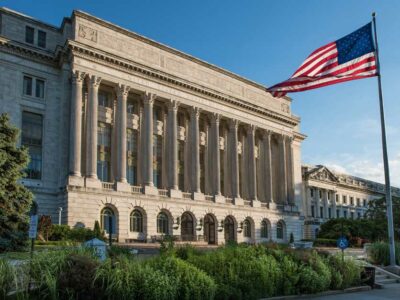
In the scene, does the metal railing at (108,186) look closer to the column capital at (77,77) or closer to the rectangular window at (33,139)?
the rectangular window at (33,139)

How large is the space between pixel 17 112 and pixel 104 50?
34.5 ft

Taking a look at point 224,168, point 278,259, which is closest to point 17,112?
point 224,168

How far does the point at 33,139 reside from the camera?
46750 millimetres

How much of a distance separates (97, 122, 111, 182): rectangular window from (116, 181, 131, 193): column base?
2.74 m

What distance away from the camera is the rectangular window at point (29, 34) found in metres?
48.2

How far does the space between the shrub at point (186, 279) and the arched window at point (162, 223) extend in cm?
3535

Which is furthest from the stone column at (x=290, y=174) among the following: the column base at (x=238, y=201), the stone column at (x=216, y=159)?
the stone column at (x=216, y=159)

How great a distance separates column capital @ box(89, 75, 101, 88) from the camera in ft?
159

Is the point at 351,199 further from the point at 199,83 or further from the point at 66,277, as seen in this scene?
the point at 66,277

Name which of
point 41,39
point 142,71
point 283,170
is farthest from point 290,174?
point 41,39

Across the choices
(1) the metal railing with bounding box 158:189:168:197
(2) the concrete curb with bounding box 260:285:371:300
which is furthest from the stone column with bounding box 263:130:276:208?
(2) the concrete curb with bounding box 260:285:371:300

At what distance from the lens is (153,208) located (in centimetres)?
5078

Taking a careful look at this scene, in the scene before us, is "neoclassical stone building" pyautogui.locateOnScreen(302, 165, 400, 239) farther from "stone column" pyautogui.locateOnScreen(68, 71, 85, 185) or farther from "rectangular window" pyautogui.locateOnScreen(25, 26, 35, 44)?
"rectangular window" pyautogui.locateOnScreen(25, 26, 35, 44)

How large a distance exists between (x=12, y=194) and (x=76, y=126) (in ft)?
52.7
